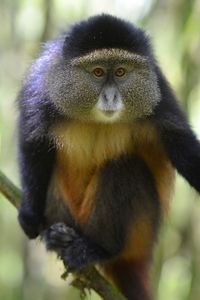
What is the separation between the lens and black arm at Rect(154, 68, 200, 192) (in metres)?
4.89

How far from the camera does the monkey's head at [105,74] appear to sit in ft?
15.5

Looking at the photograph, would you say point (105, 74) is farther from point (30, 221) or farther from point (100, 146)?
point (30, 221)

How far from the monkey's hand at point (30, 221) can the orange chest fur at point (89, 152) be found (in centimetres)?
22

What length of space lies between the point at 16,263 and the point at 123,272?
225 cm

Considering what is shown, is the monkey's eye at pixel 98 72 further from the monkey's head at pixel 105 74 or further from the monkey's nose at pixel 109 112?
the monkey's nose at pixel 109 112

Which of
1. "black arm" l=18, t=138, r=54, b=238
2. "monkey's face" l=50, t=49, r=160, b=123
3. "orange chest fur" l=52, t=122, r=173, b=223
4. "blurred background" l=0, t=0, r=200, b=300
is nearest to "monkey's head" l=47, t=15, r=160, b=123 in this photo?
"monkey's face" l=50, t=49, r=160, b=123

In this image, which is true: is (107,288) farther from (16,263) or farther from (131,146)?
(16,263)

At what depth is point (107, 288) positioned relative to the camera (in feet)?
14.9

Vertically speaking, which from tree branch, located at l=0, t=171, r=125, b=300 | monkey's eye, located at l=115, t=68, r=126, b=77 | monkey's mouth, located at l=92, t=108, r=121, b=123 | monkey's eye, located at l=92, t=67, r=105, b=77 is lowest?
tree branch, located at l=0, t=171, r=125, b=300

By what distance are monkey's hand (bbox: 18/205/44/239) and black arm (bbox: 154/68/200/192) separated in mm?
883

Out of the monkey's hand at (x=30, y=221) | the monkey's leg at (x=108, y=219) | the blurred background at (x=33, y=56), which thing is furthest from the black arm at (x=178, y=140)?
the blurred background at (x=33, y=56)

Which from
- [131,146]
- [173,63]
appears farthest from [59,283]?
[131,146]

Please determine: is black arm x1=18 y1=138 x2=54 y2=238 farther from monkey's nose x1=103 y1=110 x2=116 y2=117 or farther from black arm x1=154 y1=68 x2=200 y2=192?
black arm x1=154 y1=68 x2=200 y2=192

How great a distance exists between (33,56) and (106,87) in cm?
212
